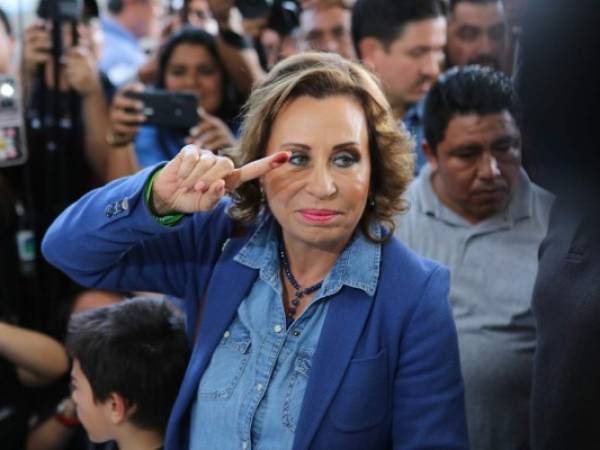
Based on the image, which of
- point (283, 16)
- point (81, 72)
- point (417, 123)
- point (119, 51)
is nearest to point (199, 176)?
point (417, 123)

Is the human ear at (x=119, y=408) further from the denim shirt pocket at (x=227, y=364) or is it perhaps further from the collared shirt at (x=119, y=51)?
the collared shirt at (x=119, y=51)

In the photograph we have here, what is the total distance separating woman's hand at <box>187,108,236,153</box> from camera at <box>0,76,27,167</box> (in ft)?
1.38

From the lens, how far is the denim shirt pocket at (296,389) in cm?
120

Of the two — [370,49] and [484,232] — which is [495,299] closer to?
[484,232]

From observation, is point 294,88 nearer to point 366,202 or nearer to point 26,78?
point 366,202

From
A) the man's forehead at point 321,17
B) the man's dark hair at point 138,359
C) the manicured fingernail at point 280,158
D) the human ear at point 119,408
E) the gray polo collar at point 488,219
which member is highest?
the man's forehead at point 321,17

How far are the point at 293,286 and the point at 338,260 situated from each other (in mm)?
87

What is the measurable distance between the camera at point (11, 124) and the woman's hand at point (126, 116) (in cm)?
23

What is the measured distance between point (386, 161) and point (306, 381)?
37 cm

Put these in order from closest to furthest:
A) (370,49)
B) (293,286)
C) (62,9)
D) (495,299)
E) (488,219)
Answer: (293,286)
(495,299)
(488,219)
(62,9)
(370,49)

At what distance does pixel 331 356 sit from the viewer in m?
1.19

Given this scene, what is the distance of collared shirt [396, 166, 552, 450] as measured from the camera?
160 cm

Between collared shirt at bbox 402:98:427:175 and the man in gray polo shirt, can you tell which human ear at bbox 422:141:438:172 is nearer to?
the man in gray polo shirt

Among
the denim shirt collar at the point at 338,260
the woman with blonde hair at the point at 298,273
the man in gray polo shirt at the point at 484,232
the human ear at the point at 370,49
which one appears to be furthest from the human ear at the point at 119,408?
the human ear at the point at 370,49
